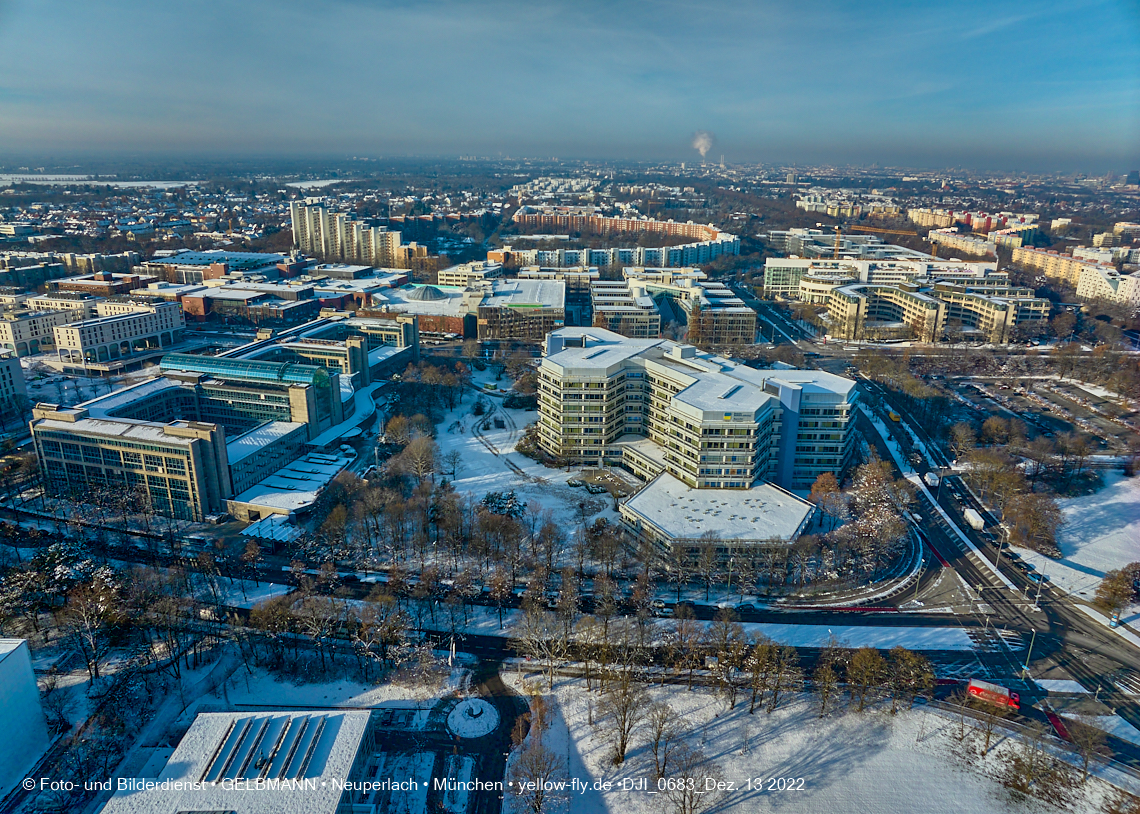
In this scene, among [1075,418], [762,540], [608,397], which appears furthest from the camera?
[1075,418]

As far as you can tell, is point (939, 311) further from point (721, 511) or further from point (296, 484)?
point (296, 484)

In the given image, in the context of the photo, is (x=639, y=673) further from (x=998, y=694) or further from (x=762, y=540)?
(x=998, y=694)

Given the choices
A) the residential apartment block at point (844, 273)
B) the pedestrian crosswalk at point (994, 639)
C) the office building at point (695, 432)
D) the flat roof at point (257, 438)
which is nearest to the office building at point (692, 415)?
the office building at point (695, 432)

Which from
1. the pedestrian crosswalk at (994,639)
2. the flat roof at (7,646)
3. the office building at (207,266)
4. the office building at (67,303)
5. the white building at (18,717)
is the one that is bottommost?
the pedestrian crosswalk at (994,639)

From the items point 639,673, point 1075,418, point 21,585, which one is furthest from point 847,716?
point 1075,418

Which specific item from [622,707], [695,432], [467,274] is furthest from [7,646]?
[467,274]

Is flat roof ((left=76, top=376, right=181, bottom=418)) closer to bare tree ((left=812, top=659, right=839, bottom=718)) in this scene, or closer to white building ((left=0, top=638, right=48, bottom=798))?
white building ((left=0, top=638, right=48, bottom=798))

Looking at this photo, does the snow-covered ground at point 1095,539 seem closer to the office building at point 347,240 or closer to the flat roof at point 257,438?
the flat roof at point 257,438
